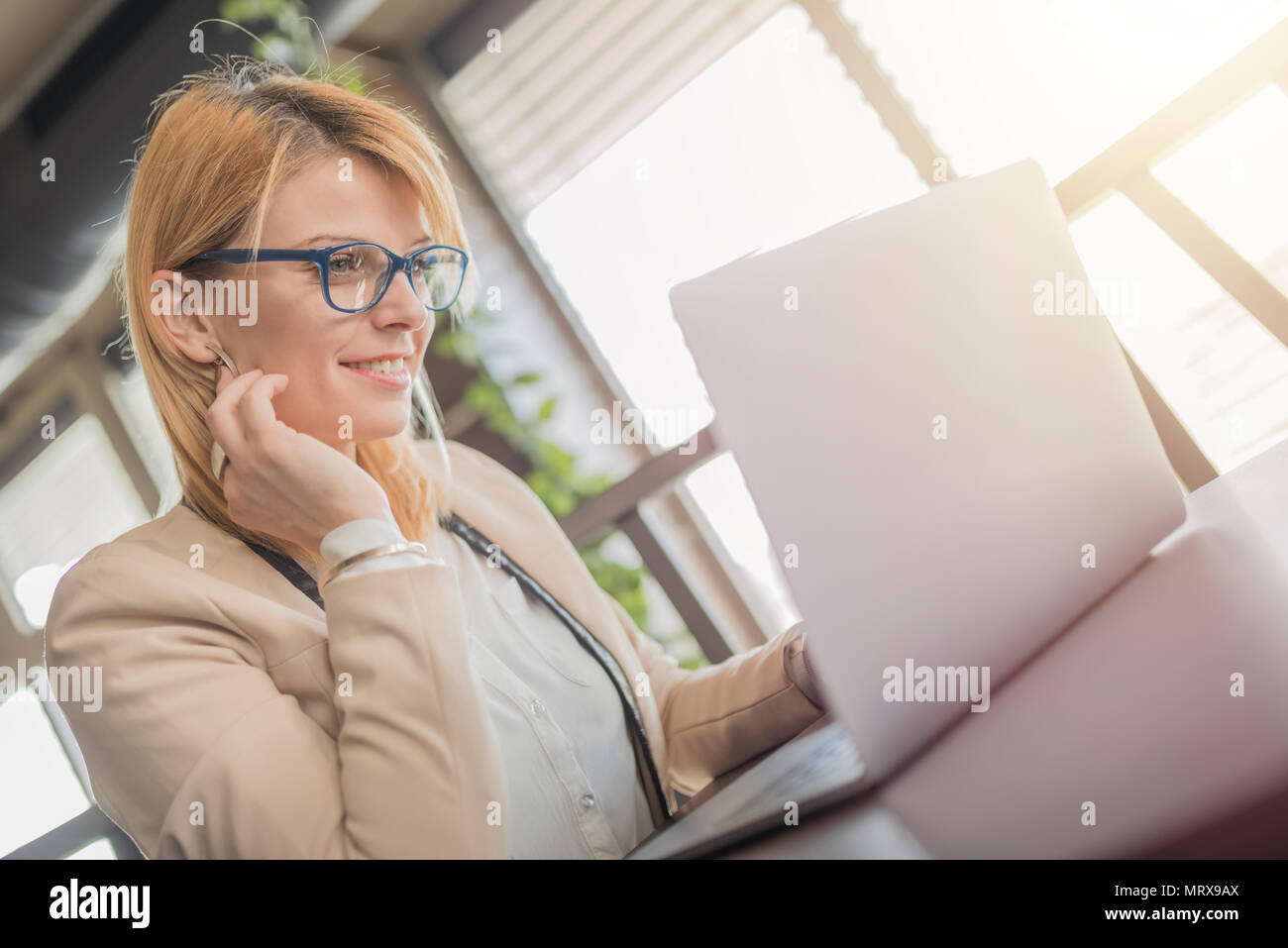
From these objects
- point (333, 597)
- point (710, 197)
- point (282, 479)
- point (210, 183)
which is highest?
point (710, 197)

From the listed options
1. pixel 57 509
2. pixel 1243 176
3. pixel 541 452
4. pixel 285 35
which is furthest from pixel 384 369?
pixel 1243 176

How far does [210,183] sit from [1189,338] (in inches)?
75.7

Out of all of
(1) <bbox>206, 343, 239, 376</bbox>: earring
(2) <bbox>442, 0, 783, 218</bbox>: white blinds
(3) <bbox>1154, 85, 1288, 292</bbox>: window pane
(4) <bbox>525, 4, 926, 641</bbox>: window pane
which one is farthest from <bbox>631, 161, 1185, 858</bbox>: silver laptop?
(2) <bbox>442, 0, 783, 218</bbox>: white blinds

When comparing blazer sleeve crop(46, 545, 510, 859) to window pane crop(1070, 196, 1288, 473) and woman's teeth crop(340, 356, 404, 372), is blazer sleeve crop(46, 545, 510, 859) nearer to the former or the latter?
woman's teeth crop(340, 356, 404, 372)

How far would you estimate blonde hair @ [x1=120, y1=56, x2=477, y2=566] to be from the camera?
87cm

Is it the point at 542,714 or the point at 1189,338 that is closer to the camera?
the point at 542,714

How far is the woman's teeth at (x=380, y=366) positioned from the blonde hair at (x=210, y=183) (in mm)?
169

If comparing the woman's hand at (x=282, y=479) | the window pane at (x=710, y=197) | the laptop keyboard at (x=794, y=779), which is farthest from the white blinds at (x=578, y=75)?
the laptop keyboard at (x=794, y=779)

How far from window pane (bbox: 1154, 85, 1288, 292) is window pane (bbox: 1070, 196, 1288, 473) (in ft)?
0.35

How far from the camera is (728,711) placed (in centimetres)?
95

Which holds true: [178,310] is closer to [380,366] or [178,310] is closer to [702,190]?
[380,366]

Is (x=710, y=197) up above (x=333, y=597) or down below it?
above
